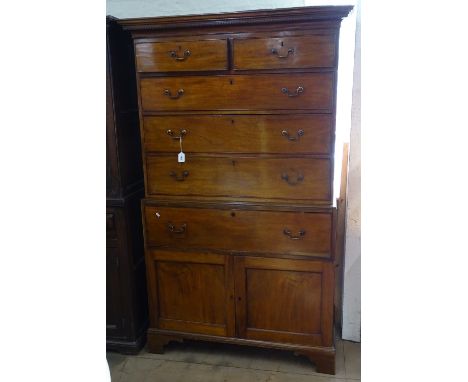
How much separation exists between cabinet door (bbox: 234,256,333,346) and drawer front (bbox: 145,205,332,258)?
0.23 feet

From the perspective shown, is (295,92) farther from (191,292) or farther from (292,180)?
(191,292)

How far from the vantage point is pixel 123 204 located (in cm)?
196

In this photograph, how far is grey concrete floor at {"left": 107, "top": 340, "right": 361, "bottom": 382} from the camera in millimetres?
1931

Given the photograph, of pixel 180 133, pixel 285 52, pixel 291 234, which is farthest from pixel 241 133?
pixel 291 234

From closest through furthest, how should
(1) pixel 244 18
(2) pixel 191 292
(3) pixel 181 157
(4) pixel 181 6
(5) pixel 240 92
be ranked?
(1) pixel 244 18, (5) pixel 240 92, (3) pixel 181 157, (2) pixel 191 292, (4) pixel 181 6

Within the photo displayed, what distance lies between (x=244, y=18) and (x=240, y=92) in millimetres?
296

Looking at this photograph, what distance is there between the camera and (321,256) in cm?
183

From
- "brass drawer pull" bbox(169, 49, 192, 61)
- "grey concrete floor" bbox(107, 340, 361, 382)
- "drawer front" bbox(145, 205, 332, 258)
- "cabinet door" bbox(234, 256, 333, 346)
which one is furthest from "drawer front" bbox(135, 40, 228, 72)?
"grey concrete floor" bbox(107, 340, 361, 382)

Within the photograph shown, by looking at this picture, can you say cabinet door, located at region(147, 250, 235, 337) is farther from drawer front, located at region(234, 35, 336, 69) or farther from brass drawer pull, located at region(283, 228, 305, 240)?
drawer front, located at region(234, 35, 336, 69)
